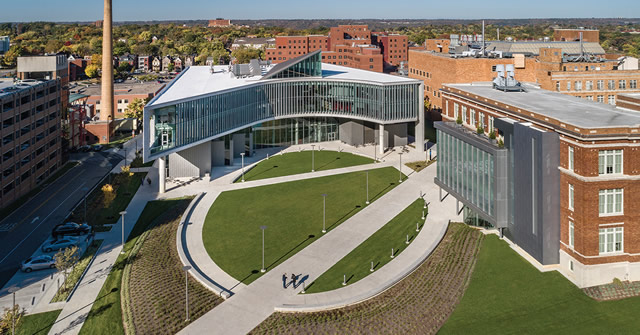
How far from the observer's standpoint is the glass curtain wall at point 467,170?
41.9 m

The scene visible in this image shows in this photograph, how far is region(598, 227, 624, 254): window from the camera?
116 feet

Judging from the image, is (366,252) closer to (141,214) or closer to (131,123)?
(141,214)

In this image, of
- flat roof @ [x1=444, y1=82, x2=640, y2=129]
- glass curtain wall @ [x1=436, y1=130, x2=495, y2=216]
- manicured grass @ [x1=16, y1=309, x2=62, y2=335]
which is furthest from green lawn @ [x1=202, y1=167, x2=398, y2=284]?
flat roof @ [x1=444, y1=82, x2=640, y2=129]

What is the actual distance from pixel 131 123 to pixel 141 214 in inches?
2265

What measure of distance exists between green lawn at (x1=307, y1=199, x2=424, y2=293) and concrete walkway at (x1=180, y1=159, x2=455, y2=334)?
2.22 feet

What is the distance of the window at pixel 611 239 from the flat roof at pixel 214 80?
45.7m

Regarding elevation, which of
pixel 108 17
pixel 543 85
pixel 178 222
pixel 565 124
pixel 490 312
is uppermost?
pixel 108 17

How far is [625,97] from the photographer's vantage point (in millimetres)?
45469

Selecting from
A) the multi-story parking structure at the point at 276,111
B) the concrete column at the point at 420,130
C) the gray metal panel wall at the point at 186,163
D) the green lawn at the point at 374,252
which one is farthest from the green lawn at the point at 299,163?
the green lawn at the point at 374,252

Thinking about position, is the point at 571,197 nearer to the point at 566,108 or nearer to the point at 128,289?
the point at 566,108

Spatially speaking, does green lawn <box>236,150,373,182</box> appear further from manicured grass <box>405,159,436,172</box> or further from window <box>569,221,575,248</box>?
window <box>569,221,575,248</box>

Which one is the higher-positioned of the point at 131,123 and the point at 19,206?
the point at 131,123

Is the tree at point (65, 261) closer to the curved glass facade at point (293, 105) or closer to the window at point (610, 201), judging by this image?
the curved glass facade at point (293, 105)

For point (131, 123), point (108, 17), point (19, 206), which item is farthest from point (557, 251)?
point (108, 17)
